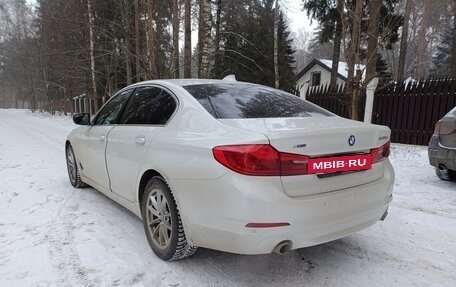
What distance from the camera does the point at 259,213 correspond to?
2.37 meters

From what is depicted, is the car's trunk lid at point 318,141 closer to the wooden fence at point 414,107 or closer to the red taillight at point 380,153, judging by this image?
the red taillight at point 380,153

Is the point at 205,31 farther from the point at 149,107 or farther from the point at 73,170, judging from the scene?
Answer: the point at 149,107

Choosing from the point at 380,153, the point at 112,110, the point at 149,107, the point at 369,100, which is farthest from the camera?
the point at 369,100

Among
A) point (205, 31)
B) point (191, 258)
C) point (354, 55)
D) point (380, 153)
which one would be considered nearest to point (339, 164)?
point (380, 153)

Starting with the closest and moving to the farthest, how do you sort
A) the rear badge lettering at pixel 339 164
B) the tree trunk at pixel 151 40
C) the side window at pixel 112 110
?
→ the rear badge lettering at pixel 339 164 → the side window at pixel 112 110 → the tree trunk at pixel 151 40

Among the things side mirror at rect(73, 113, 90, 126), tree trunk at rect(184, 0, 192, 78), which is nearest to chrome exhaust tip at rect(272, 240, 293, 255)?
side mirror at rect(73, 113, 90, 126)

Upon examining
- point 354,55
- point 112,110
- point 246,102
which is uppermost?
point 354,55

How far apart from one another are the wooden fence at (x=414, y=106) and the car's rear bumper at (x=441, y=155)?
5.52 meters

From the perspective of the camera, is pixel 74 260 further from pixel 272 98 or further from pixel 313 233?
pixel 272 98

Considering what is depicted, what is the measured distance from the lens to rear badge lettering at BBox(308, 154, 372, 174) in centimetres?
253

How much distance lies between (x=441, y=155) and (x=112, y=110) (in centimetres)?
471

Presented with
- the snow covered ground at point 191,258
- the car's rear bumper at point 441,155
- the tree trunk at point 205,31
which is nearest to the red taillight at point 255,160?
the snow covered ground at point 191,258

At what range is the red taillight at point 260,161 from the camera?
2.41 m

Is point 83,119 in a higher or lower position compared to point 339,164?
higher
